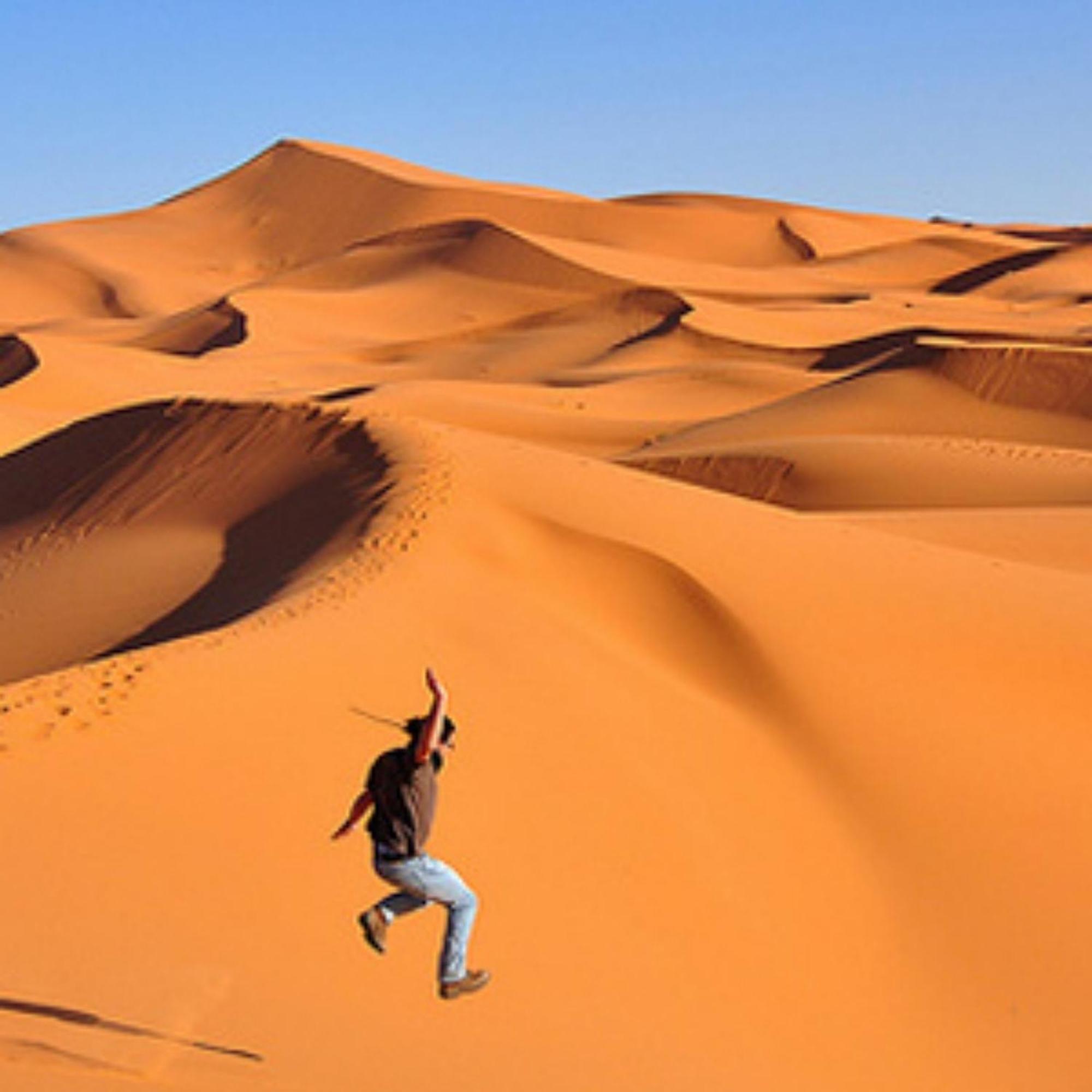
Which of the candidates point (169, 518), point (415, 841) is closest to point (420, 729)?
point (415, 841)

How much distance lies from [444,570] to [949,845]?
3.47 m

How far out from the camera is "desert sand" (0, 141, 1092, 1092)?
5391 mm

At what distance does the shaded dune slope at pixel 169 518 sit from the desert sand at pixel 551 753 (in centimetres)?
7

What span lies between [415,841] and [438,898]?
0.68 ft

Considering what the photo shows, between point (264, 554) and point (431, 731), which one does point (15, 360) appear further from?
point (431, 731)

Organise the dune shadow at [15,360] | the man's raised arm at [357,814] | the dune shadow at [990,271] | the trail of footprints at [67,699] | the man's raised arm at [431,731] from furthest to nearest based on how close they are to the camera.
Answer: the dune shadow at [990,271] → the dune shadow at [15,360] → the trail of footprints at [67,699] → the man's raised arm at [357,814] → the man's raised arm at [431,731]

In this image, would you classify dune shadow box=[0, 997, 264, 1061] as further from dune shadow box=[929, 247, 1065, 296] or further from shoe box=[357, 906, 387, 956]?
dune shadow box=[929, 247, 1065, 296]

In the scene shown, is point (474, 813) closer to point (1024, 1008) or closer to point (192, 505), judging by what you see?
point (1024, 1008)

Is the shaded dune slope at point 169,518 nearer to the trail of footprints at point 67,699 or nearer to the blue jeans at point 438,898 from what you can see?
the trail of footprints at point 67,699

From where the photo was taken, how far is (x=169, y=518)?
16.0 metres

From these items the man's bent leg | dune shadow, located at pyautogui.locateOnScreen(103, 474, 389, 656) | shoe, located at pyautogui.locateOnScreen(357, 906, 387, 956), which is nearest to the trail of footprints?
dune shadow, located at pyautogui.locateOnScreen(103, 474, 389, 656)

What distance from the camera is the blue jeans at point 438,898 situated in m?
4.76

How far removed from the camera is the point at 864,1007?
6.88 m

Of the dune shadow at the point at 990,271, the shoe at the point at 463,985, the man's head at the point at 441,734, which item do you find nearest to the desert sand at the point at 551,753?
the shoe at the point at 463,985
